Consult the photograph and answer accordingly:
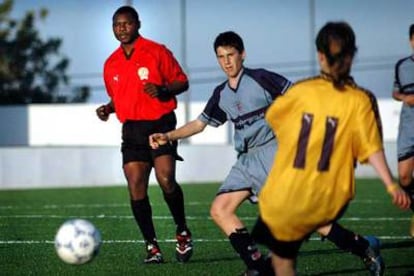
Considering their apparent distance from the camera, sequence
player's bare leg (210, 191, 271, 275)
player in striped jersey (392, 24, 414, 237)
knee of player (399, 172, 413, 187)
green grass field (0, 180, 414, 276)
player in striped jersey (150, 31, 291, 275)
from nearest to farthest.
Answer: player's bare leg (210, 191, 271, 275), player in striped jersey (150, 31, 291, 275), green grass field (0, 180, 414, 276), player in striped jersey (392, 24, 414, 237), knee of player (399, 172, 413, 187)

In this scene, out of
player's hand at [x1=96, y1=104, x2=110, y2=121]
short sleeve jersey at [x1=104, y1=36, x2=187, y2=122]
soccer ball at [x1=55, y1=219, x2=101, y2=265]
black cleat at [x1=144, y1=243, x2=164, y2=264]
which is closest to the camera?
soccer ball at [x1=55, y1=219, x2=101, y2=265]

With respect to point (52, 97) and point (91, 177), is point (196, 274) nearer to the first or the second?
point (91, 177)

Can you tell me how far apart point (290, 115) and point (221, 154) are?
18698 mm

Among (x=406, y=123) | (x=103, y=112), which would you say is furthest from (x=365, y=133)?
(x=406, y=123)

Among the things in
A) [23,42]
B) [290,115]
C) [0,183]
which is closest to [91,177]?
[0,183]

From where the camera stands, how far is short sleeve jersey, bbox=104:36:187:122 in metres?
10.4

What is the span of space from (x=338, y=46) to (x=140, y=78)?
390cm

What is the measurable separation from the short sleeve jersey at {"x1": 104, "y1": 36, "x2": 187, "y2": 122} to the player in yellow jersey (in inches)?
143

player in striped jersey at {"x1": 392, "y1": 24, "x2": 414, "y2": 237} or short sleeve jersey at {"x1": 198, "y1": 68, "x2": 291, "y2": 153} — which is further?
player in striped jersey at {"x1": 392, "y1": 24, "x2": 414, "y2": 237}

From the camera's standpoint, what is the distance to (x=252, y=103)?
28.9 feet

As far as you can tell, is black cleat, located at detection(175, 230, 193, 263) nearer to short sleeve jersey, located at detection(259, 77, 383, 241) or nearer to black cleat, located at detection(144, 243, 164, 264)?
black cleat, located at detection(144, 243, 164, 264)

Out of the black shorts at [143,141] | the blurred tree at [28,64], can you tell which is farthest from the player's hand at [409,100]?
the blurred tree at [28,64]

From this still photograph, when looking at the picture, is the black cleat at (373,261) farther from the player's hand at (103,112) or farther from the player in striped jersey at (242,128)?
the player's hand at (103,112)

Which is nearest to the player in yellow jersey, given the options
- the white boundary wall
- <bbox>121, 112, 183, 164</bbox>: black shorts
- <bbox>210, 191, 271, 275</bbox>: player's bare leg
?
<bbox>210, 191, 271, 275</bbox>: player's bare leg
